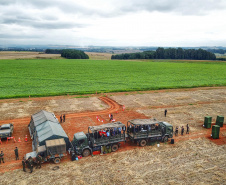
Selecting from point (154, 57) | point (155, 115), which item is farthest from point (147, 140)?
point (154, 57)

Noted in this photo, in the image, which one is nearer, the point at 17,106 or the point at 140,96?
the point at 17,106

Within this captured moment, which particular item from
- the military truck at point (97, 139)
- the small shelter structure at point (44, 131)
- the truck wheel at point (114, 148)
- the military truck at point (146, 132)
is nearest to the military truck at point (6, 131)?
the small shelter structure at point (44, 131)

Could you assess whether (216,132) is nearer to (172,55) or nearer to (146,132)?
(146,132)

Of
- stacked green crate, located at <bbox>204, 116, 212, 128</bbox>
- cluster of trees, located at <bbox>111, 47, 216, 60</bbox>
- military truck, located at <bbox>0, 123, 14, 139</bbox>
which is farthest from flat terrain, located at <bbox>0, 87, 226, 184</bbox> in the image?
cluster of trees, located at <bbox>111, 47, 216, 60</bbox>

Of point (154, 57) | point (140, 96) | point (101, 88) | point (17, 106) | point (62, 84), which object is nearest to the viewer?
point (17, 106)

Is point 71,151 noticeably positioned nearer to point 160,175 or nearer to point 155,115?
point 160,175

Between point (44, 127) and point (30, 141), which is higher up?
point (44, 127)

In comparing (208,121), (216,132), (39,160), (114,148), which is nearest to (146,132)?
(114,148)

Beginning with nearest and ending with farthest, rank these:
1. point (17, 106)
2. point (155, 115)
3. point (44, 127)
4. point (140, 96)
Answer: point (44, 127) < point (155, 115) < point (17, 106) < point (140, 96)
